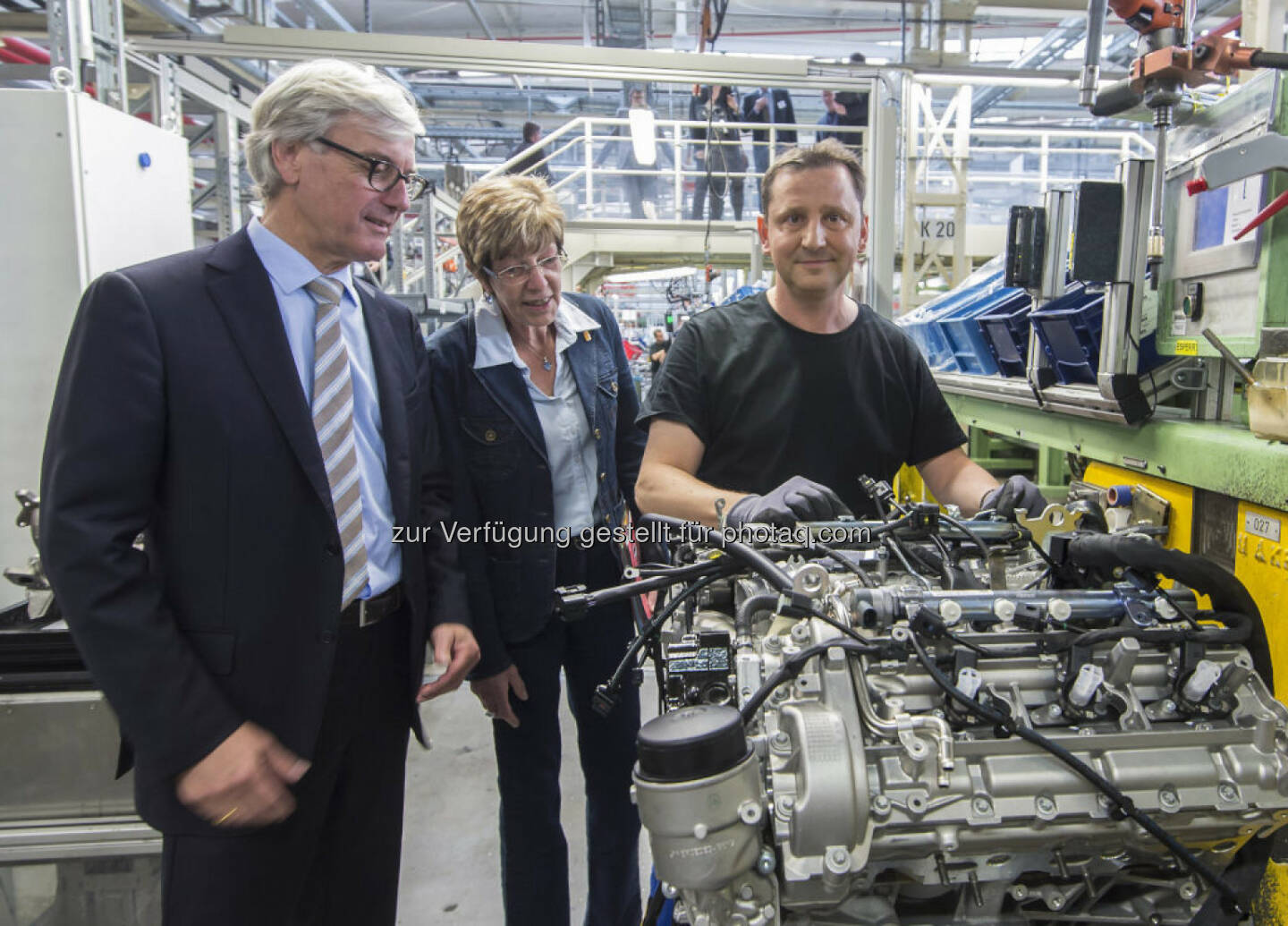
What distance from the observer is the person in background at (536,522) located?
6.06 ft

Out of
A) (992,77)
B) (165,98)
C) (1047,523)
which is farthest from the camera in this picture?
(992,77)

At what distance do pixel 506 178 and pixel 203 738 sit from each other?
133 cm

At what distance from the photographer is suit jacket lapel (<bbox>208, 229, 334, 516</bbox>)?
1.29m

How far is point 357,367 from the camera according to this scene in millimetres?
1501

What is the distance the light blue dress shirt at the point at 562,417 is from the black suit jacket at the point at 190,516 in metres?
0.61

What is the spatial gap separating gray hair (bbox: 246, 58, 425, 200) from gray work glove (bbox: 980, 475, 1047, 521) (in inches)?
54.6

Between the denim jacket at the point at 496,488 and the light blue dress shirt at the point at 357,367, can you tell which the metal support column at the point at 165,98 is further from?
the light blue dress shirt at the point at 357,367

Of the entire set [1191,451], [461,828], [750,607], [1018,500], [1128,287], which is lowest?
[461,828]

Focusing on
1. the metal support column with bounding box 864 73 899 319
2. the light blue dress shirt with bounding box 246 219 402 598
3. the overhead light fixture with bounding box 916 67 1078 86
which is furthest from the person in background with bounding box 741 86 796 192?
the light blue dress shirt with bounding box 246 219 402 598

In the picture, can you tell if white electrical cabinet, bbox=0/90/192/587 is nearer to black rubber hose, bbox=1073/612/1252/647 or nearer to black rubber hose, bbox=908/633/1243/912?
black rubber hose, bbox=908/633/1243/912

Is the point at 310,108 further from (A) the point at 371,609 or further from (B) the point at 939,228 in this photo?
(B) the point at 939,228

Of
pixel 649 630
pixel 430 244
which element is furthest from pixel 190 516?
pixel 430 244

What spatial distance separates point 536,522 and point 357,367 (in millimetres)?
569

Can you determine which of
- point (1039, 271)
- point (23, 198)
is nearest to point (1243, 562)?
point (1039, 271)
